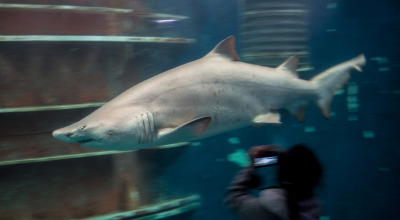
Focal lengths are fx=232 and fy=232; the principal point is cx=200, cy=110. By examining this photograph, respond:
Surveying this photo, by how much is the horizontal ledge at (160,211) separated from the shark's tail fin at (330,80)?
79.6 inches

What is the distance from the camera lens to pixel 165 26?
346cm

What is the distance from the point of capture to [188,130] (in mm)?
1864

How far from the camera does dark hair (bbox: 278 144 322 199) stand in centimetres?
138

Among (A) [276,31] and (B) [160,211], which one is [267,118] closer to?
(A) [276,31]

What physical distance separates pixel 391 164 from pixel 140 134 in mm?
5300

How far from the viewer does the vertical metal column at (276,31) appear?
3295mm

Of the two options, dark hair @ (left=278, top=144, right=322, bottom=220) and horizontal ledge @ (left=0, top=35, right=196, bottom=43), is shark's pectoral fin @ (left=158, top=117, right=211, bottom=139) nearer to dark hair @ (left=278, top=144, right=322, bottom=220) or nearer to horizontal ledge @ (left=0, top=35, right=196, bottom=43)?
dark hair @ (left=278, top=144, right=322, bottom=220)

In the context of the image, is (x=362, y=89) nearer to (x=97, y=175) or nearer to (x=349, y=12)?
(x=349, y=12)

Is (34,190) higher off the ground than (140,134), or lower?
lower

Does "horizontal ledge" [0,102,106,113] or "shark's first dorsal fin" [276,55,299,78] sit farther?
"shark's first dorsal fin" [276,55,299,78]

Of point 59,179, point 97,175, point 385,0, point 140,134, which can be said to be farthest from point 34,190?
point 385,0

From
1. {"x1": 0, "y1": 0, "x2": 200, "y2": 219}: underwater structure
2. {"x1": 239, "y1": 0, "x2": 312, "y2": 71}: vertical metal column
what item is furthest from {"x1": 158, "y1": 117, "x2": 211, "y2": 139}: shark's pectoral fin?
{"x1": 239, "y1": 0, "x2": 312, "y2": 71}: vertical metal column

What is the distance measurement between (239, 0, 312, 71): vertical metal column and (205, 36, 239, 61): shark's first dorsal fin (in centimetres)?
115

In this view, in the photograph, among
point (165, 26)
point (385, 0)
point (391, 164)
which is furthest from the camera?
point (385, 0)
